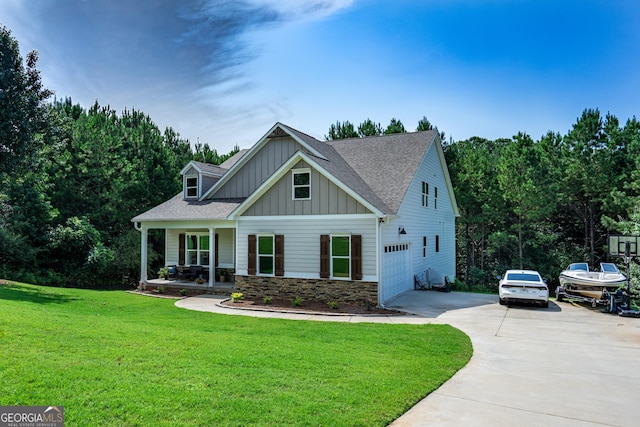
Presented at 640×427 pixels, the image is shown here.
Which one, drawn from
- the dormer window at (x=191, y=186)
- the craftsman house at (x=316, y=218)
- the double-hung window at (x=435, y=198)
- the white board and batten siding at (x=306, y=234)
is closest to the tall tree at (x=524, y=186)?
the craftsman house at (x=316, y=218)

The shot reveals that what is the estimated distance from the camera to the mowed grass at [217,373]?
15.2 feet

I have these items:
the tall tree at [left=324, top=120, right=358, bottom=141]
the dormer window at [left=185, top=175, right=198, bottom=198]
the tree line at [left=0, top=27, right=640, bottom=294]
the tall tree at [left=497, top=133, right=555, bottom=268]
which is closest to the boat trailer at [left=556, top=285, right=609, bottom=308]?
the tree line at [left=0, top=27, right=640, bottom=294]

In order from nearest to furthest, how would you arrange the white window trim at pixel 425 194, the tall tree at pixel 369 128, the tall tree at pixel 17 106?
the tall tree at pixel 17 106 → the white window trim at pixel 425 194 → the tall tree at pixel 369 128

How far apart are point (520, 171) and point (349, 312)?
19778 mm

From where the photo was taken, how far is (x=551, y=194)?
27031mm

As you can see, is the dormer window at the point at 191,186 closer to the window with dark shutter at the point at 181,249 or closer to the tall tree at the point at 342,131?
the window with dark shutter at the point at 181,249

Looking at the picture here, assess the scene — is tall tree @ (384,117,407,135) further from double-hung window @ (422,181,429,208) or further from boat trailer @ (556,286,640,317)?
boat trailer @ (556,286,640,317)

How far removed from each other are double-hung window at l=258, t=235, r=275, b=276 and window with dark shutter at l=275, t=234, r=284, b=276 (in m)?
0.24

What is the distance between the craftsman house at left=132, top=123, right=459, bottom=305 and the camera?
14.8m

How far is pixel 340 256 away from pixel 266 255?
312 centimetres

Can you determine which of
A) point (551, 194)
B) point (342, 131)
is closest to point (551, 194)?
point (551, 194)

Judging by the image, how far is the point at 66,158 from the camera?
23828 mm

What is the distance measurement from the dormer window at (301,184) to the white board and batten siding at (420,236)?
3.16m

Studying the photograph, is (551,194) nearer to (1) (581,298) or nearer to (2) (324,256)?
(1) (581,298)
